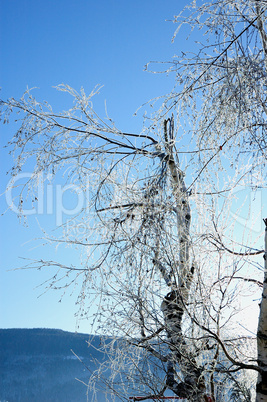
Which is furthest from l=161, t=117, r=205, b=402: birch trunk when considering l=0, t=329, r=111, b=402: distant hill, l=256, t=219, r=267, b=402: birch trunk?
l=0, t=329, r=111, b=402: distant hill

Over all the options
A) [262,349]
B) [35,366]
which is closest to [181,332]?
[262,349]

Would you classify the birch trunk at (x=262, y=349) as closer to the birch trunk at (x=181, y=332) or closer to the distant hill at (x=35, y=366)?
the birch trunk at (x=181, y=332)

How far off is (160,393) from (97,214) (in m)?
1.53

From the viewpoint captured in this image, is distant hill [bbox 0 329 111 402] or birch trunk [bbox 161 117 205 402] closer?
birch trunk [bbox 161 117 205 402]

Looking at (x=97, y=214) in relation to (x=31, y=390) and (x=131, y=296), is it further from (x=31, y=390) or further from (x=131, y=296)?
(x=31, y=390)

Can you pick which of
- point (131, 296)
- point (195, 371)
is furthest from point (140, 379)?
point (131, 296)

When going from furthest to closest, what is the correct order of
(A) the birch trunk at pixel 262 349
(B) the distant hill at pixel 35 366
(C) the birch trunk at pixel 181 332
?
1. (B) the distant hill at pixel 35 366
2. (C) the birch trunk at pixel 181 332
3. (A) the birch trunk at pixel 262 349

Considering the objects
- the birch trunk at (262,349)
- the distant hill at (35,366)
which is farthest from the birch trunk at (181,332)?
the distant hill at (35,366)

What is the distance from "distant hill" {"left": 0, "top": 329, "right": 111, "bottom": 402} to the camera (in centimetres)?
9875

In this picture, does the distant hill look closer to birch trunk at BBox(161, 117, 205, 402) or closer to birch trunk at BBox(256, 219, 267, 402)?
birch trunk at BBox(161, 117, 205, 402)

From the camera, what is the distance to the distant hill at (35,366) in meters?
98.8

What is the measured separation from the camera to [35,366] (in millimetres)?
101062

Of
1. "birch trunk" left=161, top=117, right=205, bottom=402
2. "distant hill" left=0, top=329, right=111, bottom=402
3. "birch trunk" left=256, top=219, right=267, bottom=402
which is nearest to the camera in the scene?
"birch trunk" left=256, top=219, right=267, bottom=402

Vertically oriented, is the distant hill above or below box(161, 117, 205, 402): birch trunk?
below
